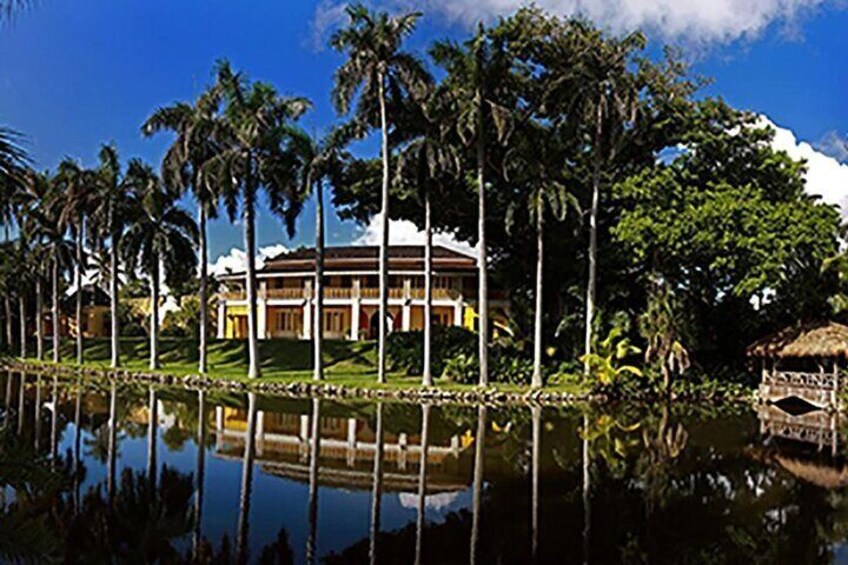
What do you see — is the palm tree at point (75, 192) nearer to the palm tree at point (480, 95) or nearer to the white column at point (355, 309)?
A: the white column at point (355, 309)

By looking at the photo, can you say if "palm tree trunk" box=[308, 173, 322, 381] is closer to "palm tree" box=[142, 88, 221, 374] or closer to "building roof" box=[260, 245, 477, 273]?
"palm tree" box=[142, 88, 221, 374]

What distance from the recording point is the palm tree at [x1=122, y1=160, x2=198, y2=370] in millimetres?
38781

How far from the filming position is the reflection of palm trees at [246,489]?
32.0 ft

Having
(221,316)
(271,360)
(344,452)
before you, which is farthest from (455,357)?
(221,316)

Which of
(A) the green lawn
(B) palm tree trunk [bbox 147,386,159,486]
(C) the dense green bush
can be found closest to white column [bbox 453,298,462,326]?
(A) the green lawn

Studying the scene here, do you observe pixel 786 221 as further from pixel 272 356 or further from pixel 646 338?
pixel 272 356

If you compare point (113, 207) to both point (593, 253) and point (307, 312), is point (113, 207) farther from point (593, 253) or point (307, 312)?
point (593, 253)

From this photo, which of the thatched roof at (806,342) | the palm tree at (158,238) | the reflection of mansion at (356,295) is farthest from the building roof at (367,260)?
the thatched roof at (806,342)

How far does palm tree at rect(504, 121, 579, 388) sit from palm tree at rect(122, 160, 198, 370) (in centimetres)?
1705

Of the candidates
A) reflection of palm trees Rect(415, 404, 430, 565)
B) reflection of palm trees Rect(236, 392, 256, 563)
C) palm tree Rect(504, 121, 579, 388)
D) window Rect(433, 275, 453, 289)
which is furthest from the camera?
window Rect(433, 275, 453, 289)

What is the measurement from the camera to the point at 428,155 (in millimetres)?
30859

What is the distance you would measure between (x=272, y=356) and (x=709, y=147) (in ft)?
83.6

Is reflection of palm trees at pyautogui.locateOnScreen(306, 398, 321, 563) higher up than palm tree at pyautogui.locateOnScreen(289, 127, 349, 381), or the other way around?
palm tree at pyautogui.locateOnScreen(289, 127, 349, 381)

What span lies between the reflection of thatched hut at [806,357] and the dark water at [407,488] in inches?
274
